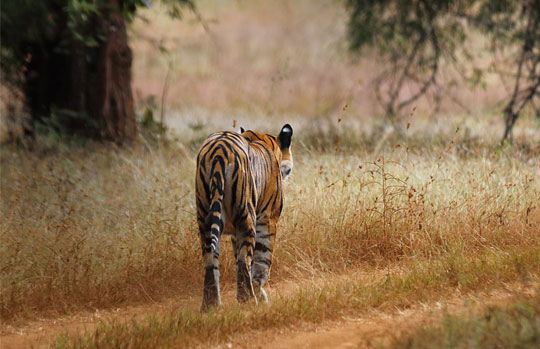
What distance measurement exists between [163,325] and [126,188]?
390 cm

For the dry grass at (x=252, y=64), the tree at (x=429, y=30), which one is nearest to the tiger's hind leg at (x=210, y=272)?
the tree at (x=429, y=30)

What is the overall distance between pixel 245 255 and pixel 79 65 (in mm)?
7774

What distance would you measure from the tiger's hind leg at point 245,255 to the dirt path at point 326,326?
1.44 ft

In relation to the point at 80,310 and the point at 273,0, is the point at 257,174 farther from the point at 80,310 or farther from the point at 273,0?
the point at 273,0

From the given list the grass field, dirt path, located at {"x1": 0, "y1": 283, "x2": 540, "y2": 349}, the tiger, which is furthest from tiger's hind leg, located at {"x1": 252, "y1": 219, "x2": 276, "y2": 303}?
dirt path, located at {"x1": 0, "y1": 283, "x2": 540, "y2": 349}

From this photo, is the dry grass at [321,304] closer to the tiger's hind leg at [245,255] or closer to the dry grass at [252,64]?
the tiger's hind leg at [245,255]

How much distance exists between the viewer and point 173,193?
821 cm

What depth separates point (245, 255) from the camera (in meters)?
5.36

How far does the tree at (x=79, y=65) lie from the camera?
11.6m

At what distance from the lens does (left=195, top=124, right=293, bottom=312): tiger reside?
17.0 ft

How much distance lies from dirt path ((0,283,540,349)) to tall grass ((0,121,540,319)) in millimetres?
260

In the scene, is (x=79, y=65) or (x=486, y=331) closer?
(x=486, y=331)

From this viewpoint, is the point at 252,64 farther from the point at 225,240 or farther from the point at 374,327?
the point at 374,327

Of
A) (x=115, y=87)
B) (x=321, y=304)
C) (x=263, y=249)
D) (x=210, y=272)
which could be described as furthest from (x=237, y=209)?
(x=115, y=87)
